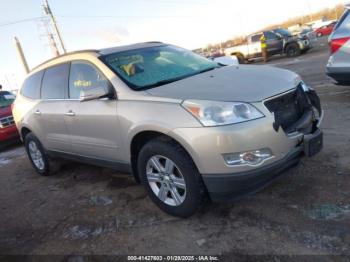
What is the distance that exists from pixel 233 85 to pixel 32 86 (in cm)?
372

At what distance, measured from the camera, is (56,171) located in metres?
5.83

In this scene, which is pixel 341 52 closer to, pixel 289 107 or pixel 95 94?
pixel 289 107

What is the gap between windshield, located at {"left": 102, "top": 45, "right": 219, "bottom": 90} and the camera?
372 cm

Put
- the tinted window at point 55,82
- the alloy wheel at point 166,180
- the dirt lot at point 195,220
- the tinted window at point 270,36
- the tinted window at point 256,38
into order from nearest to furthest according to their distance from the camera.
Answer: the dirt lot at point 195,220
the alloy wheel at point 166,180
the tinted window at point 55,82
the tinted window at point 270,36
the tinted window at point 256,38

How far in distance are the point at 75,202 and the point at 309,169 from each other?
2918 millimetres

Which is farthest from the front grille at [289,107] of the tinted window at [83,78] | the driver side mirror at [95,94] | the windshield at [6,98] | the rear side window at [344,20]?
the windshield at [6,98]

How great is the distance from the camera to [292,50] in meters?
18.4

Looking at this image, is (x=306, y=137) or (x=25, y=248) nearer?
(x=306, y=137)

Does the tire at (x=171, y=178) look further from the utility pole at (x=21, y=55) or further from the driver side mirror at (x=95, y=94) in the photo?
the utility pole at (x=21, y=55)

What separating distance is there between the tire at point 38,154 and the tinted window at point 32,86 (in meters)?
0.68


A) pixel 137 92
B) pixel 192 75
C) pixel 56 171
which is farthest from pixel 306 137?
pixel 56 171

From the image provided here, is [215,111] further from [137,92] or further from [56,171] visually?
[56,171]

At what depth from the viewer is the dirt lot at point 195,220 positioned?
9.28ft

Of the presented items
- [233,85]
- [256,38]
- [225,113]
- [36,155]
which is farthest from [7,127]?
[256,38]
